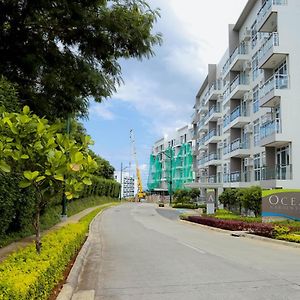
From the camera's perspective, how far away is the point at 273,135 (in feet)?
100

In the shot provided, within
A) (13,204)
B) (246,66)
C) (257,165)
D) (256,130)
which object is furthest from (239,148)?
(13,204)

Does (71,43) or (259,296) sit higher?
(71,43)

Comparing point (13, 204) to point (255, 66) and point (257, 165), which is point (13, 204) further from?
point (255, 66)

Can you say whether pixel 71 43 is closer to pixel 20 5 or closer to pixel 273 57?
pixel 20 5

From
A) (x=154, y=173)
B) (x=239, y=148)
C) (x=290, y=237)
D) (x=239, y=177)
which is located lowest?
(x=290, y=237)

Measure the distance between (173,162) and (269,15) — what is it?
8407cm

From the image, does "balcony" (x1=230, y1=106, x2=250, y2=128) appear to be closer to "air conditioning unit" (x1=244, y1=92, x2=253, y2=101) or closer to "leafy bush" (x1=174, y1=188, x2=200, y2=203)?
"air conditioning unit" (x1=244, y1=92, x2=253, y2=101)

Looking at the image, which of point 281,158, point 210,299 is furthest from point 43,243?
point 281,158

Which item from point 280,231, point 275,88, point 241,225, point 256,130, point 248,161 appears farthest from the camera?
point 248,161

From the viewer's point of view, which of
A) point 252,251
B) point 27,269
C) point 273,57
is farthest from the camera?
point 273,57

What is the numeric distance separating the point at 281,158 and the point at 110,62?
77.0 feet

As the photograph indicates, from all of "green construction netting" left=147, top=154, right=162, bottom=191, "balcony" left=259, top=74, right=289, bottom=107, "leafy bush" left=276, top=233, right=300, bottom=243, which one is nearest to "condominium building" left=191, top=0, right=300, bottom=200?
"balcony" left=259, top=74, right=289, bottom=107

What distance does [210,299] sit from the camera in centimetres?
722

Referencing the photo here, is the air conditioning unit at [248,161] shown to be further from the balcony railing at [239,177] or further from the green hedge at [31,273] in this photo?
the green hedge at [31,273]
